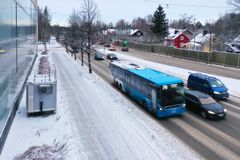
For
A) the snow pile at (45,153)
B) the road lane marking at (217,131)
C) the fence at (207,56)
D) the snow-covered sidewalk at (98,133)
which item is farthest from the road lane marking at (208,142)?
the fence at (207,56)

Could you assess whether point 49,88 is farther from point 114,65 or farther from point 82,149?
point 114,65

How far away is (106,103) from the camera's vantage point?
19656mm

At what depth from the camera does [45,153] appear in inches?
412

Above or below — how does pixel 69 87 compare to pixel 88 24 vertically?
below

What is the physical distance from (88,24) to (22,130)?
2426 cm

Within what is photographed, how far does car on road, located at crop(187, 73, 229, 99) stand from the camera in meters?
22.1

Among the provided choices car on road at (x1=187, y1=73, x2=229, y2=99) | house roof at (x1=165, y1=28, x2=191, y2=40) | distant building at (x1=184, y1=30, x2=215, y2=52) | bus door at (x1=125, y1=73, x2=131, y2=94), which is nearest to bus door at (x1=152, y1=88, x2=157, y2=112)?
bus door at (x1=125, y1=73, x2=131, y2=94)

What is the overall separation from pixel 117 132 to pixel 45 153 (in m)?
4.50

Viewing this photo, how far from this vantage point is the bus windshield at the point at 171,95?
16875 millimetres

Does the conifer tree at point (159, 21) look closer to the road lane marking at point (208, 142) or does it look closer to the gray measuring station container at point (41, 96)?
the road lane marking at point (208, 142)

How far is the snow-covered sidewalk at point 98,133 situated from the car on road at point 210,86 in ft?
23.2

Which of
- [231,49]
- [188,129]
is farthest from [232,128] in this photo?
[231,49]

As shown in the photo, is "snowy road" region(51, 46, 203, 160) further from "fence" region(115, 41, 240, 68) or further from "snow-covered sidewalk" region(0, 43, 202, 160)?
"fence" region(115, 41, 240, 68)

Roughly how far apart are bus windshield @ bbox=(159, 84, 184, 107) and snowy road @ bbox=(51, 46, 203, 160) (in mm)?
1536
